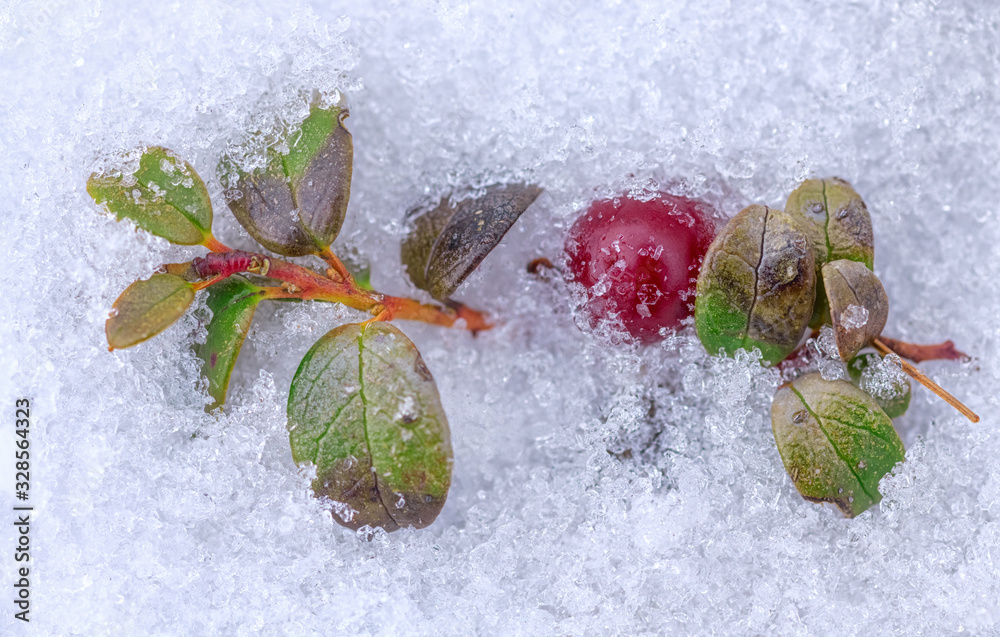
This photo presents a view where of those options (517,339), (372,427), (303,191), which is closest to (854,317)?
(517,339)

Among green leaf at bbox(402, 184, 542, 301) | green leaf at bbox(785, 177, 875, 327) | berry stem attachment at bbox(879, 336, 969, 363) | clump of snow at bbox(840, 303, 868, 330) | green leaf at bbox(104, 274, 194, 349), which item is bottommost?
berry stem attachment at bbox(879, 336, 969, 363)

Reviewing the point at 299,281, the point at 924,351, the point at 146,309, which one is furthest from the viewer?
the point at 924,351

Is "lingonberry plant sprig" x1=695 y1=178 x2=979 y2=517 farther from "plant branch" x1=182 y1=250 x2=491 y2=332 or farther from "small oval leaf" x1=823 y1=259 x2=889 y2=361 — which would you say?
"plant branch" x1=182 y1=250 x2=491 y2=332

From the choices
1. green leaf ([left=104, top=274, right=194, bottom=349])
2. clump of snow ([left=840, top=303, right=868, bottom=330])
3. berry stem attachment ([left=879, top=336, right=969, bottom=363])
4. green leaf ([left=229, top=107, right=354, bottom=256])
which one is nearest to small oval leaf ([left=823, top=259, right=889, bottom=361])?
clump of snow ([left=840, top=303, right=868, bottom=330])

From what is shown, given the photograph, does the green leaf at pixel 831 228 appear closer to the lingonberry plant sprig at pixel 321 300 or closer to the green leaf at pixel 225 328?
the lingonberry plant sprig at pixel 321 300

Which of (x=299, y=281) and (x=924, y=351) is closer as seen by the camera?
(x=299, y=281)

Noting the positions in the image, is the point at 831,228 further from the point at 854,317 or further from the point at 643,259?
the point at 643,259
